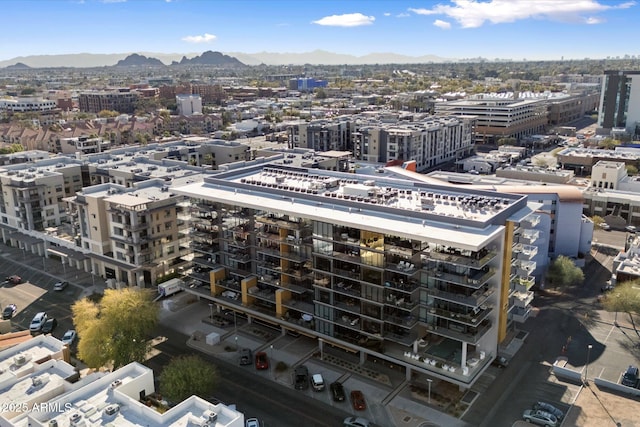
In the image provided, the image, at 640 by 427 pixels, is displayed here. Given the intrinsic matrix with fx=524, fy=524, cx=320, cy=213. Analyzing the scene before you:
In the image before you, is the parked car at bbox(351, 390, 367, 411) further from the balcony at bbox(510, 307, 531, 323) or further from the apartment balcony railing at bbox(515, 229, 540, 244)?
the apartment balcony railing at bbox(515, 229, 540, 244)

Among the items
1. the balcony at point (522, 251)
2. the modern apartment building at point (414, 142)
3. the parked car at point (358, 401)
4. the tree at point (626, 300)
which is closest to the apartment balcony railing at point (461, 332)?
the parked car at point (358, 401)

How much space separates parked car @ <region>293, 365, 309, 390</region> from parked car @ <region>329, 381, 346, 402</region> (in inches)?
98.0

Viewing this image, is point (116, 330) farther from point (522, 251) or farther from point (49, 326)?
point (522, 251)

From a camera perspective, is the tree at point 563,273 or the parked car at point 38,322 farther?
the tree at point 563,273

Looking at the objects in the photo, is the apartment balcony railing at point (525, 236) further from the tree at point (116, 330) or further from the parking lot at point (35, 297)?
the parking lot at point (35, 297)

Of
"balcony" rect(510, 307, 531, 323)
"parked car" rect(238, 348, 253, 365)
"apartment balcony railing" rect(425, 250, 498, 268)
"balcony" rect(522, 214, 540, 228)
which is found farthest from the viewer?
"balcony" rect(510, 307, 531, 323)

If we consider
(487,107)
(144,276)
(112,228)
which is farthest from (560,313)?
(487,107)

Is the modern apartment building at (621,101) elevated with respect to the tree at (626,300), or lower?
elevated

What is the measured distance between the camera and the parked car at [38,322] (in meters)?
61.8

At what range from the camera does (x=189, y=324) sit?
2496 inches

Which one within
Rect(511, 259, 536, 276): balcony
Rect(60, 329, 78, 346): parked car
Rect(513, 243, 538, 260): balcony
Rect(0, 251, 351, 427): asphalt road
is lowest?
Rect(0, 251, 351, 427): asphalt road

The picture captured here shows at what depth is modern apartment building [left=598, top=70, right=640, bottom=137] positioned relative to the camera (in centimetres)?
17900

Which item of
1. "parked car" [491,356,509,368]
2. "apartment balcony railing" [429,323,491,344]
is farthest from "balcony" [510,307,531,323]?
"apartment balcony railing" [429,323,491,344]

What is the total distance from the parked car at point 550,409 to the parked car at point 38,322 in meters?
54.6
